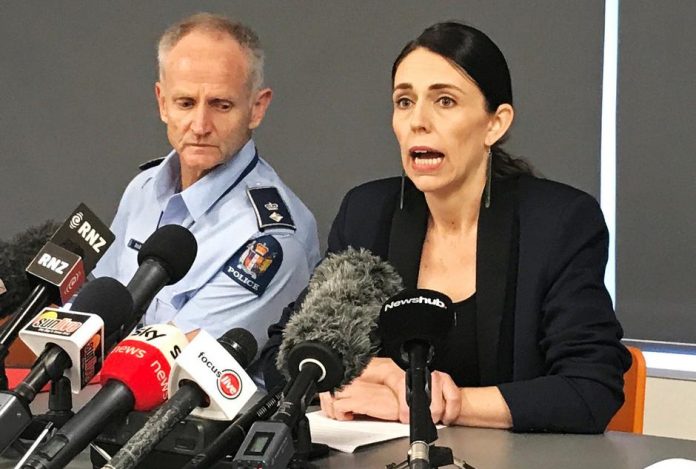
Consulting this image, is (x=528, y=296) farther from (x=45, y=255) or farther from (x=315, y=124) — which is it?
(x=315, y=124)

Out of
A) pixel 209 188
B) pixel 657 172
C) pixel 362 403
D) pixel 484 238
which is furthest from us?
pixel 657 172

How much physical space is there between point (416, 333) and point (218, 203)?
5.28ft

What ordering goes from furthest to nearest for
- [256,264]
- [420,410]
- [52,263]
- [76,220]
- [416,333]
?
[256,264] → [76,220] → [52,263] → [416,333] → [420,410]

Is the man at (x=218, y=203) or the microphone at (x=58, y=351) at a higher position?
the man at (x=218, y=203)

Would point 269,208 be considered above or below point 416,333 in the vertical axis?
above

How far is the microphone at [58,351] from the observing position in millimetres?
1262

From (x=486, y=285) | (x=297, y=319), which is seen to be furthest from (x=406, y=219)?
(x=297, y=319)

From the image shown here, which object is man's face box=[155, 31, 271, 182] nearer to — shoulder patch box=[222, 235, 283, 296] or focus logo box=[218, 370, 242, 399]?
shoulder patch box=[222, 235, 283, 296]

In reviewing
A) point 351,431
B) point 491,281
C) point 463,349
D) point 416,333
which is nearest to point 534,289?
point 491,281

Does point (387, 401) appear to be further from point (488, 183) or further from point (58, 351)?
point (58, 351)

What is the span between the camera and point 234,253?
2805 mm

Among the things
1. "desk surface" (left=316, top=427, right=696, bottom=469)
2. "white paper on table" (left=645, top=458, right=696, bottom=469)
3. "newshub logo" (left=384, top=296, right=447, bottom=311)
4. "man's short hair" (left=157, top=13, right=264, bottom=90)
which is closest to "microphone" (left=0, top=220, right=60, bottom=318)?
"desk surface" (left=316, top=427, right=696, bottom=469)

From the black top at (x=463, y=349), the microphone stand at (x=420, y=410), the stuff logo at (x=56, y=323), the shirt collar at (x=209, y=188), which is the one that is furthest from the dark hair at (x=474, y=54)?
the stuff logo at (x=56, y=323)

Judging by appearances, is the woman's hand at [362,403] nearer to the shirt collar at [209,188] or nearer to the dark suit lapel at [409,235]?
the dark suit lapel at [409,235]
